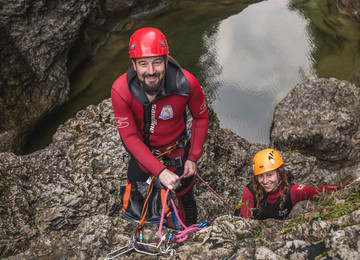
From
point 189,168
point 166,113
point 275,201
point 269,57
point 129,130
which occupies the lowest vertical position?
point 269,57

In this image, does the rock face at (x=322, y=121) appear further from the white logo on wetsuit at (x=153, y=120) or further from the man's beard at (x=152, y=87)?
the man's beard at (x=152, y=87)

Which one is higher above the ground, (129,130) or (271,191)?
(129,130)

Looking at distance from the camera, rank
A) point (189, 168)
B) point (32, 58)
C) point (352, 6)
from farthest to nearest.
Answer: point (352, 6), point (32, 58), point (189, 168)

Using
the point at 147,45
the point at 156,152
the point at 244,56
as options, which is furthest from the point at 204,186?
the point at 244,56

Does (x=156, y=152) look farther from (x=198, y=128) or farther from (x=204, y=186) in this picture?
(x=204, y=186)

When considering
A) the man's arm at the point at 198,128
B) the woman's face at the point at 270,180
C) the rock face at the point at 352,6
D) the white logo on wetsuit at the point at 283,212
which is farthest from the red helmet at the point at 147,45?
the rock face at the point at 352,6

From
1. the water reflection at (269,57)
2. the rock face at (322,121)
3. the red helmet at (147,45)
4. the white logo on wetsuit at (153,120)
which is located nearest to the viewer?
the red helmet at (147,45)

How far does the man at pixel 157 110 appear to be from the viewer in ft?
9.25

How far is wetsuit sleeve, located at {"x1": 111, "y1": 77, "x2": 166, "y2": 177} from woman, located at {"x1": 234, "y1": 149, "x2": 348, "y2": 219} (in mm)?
1577

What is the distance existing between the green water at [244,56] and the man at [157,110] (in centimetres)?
602

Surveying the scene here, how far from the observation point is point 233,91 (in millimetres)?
10711

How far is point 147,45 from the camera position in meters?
2.75

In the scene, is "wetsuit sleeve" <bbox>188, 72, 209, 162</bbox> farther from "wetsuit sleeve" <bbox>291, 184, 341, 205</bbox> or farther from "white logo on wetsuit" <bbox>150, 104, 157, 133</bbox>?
"wetsuit sleeve" <bbox>291, 184, 341, 205</bbox>

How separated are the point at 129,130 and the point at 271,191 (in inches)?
81.6
